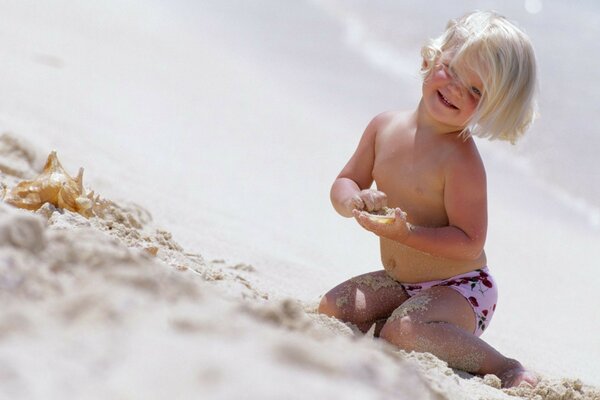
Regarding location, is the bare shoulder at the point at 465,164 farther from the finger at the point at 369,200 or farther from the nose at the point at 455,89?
the finger at the point at 369,200

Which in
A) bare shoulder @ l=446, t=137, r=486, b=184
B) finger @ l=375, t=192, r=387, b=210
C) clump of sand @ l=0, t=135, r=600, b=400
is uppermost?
bare shoulder @ l=446, t=137, r=486, b=184

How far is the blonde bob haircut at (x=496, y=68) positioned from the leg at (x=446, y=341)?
1.97 ft

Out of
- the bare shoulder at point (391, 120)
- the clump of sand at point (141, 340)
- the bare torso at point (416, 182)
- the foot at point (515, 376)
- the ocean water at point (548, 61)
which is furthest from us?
the ocean water at point (548, 61)

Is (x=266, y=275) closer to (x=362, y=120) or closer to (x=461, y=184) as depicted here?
(x=461, y=184)

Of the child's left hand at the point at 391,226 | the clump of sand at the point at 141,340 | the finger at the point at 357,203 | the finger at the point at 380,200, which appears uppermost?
the finger at the point at 380,200

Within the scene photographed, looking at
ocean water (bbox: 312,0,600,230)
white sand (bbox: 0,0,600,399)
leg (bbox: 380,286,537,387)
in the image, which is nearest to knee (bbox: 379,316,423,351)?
leg (bbox: 380,286,537,387)

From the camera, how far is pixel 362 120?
6227mm

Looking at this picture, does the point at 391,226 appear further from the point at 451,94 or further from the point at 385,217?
the point at 451,94

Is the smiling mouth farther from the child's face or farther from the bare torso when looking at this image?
the bare torso

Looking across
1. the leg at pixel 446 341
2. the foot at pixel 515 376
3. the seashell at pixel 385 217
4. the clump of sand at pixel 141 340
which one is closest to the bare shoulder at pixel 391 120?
the seashell at pixel 385 217

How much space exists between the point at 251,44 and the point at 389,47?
1336 millimetres

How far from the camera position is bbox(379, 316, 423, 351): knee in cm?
274

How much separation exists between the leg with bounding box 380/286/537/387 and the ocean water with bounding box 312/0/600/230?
2204mm

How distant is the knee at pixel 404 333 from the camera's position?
2.74 metres
